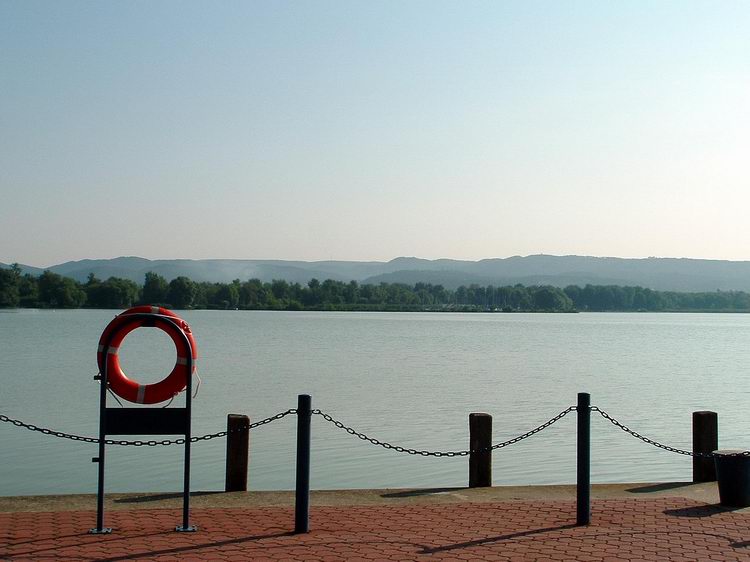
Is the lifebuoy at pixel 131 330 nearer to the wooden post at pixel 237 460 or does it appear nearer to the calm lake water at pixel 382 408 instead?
the wooden post at pixel 237 460

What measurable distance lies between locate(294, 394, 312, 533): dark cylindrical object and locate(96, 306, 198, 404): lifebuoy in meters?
1.16

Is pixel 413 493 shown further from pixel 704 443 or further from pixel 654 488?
pixel 704 443

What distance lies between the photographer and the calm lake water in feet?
57.2

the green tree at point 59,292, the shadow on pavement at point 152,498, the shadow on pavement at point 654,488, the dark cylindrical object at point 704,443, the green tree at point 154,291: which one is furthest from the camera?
the green tree at point 59,292

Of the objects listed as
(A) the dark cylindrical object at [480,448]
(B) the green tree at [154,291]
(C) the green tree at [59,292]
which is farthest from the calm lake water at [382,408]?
(C) the green tree at [59,292]

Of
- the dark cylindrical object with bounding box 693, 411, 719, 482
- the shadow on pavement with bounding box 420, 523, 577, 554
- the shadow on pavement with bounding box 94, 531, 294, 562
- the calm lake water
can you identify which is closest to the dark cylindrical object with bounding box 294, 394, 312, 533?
the shadow on pavement with bounding box 94, 531, 294, 562

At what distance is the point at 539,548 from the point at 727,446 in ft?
48.8

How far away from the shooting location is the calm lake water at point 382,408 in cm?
1744

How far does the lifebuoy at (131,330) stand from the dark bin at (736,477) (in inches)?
218

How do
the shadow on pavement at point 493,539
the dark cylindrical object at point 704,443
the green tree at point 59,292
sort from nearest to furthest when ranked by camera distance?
the shadow on pavement at point 493,539 → the dark cylindrical object at point 704,443 → the green tree at point 59,292

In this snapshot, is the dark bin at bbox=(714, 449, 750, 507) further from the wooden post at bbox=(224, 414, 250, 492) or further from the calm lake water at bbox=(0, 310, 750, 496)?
the calm lake water at bbox=(0, 310, 750, 496)

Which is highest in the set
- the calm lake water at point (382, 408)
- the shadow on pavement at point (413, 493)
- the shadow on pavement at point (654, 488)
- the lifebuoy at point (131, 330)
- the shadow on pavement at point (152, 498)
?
the lifebuoy at point (131, 330)

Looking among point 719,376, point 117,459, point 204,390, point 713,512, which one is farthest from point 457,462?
point 719,376

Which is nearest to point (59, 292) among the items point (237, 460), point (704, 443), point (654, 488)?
point (237, 460)
